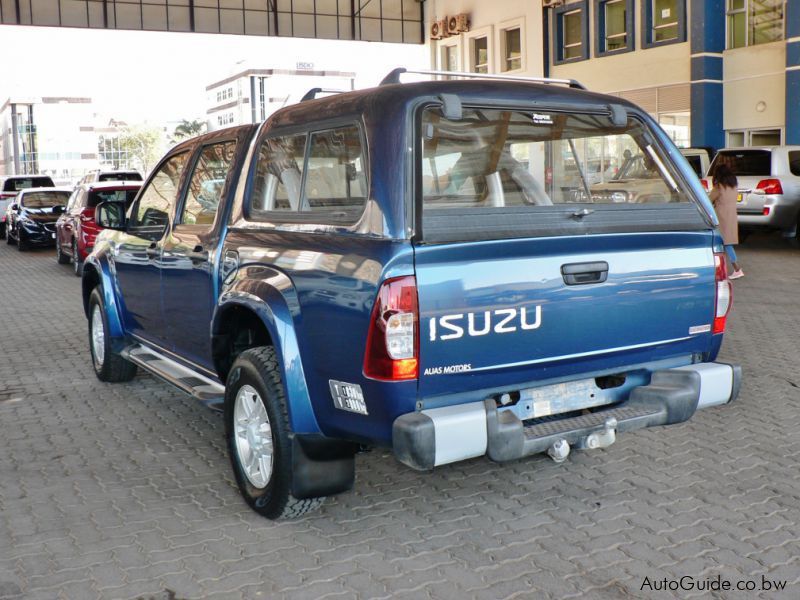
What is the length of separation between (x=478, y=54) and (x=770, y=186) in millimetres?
20557

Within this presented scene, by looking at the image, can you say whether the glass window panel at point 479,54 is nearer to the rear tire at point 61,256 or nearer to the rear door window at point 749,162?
the rear door window at point 749,162

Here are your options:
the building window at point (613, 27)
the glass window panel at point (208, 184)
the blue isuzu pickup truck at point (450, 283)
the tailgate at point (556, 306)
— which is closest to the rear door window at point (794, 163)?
the building window at point (613, 27)

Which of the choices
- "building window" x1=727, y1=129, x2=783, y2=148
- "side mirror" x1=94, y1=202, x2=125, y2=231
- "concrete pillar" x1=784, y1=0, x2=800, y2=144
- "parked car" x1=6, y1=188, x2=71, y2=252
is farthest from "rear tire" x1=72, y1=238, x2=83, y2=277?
"concrete pillar" x1=784, y1=0, x2=800, y2=144

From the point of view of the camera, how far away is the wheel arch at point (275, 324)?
4.11m

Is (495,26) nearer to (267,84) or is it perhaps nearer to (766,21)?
(766,21)

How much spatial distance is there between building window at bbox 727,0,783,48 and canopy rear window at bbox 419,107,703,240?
71.9 ft

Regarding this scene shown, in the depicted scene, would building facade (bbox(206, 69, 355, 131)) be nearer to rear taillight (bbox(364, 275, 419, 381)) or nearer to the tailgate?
the tailgate

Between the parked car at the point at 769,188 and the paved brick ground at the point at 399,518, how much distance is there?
11788mm

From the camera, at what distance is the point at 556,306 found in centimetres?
393

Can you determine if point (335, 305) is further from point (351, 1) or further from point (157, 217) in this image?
point (351, 1)

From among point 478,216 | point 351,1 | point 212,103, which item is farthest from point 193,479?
point 212,103

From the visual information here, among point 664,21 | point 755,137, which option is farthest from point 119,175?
point 755,137

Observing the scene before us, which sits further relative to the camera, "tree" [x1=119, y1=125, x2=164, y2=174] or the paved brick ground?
"tree" [x1=119, y1=125, x2=164, y2=174]

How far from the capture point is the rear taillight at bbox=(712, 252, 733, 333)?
4.47m
